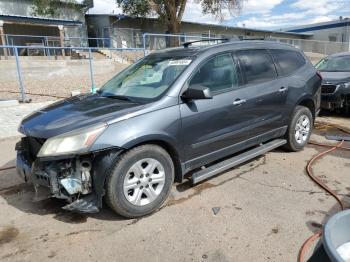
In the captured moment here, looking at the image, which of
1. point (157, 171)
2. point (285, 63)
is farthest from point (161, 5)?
point (157, 171)

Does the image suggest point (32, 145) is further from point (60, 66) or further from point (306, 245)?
point (60, 66)

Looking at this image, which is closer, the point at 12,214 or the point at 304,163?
the point at 12,214

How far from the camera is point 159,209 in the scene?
12.4 ft

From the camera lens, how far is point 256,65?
15.6ft

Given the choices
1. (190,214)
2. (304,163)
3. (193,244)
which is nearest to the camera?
(193,244)

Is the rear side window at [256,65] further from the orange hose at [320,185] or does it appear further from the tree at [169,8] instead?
the tree at [169,8]

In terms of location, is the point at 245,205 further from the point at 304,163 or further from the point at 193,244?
the point at 304,163

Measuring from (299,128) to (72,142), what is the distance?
3.79m

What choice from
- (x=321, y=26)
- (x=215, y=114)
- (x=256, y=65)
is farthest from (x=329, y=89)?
(x=321, y=26)

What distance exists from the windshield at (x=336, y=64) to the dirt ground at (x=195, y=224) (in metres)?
5.38

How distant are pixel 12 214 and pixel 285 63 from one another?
434 centimetres

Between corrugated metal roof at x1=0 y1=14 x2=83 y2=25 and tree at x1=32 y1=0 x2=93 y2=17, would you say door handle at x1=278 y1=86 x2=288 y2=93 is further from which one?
tree at x1=32 y1=0 x2=93 y2=17

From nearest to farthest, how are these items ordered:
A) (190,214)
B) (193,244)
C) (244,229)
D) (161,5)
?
(193,244) < (244,229) < (190,214) < (161,5)

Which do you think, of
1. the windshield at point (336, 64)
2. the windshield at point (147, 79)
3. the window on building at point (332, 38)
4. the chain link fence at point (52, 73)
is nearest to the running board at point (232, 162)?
the windshield at point (147, 79)
